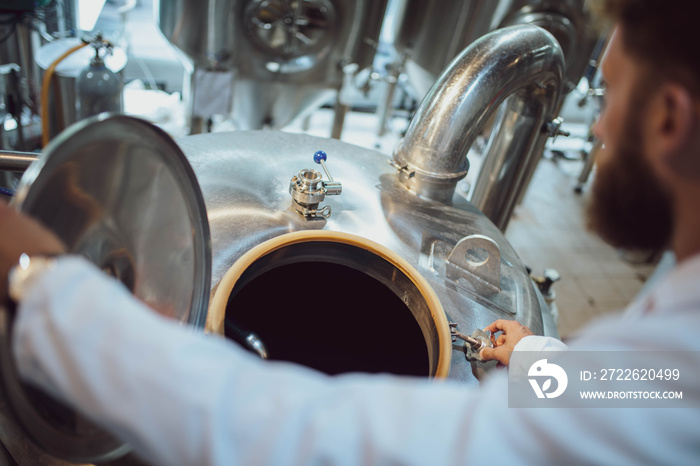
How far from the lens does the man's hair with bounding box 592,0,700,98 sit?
644mm

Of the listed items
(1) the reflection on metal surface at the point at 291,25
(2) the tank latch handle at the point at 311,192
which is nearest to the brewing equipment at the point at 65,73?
(1) the reflection on metal surface at the point at 291,25

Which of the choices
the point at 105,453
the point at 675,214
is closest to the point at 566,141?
the point at 675,214

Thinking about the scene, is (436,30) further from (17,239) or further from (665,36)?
(17,239)

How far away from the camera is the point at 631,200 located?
2.44 ft

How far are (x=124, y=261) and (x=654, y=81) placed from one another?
0.93 metres

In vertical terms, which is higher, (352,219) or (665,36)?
(665,36)

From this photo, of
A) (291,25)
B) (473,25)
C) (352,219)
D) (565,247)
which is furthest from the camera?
(565,247)

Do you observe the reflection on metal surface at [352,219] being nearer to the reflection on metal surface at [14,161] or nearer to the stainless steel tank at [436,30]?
the reflection on metal surface at [14,161]

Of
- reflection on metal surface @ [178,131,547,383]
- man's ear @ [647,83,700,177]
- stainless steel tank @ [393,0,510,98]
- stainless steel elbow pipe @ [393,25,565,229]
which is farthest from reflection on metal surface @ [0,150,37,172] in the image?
stainless steel tank @ [393,0,510,98]

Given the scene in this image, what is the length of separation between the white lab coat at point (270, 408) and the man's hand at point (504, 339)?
0.46 metres

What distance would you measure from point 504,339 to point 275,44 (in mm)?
2365

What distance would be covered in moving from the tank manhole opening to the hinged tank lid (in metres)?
0.22

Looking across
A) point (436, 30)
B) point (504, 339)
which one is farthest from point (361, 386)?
point (436, 30)

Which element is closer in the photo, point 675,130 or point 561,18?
point 675,130
